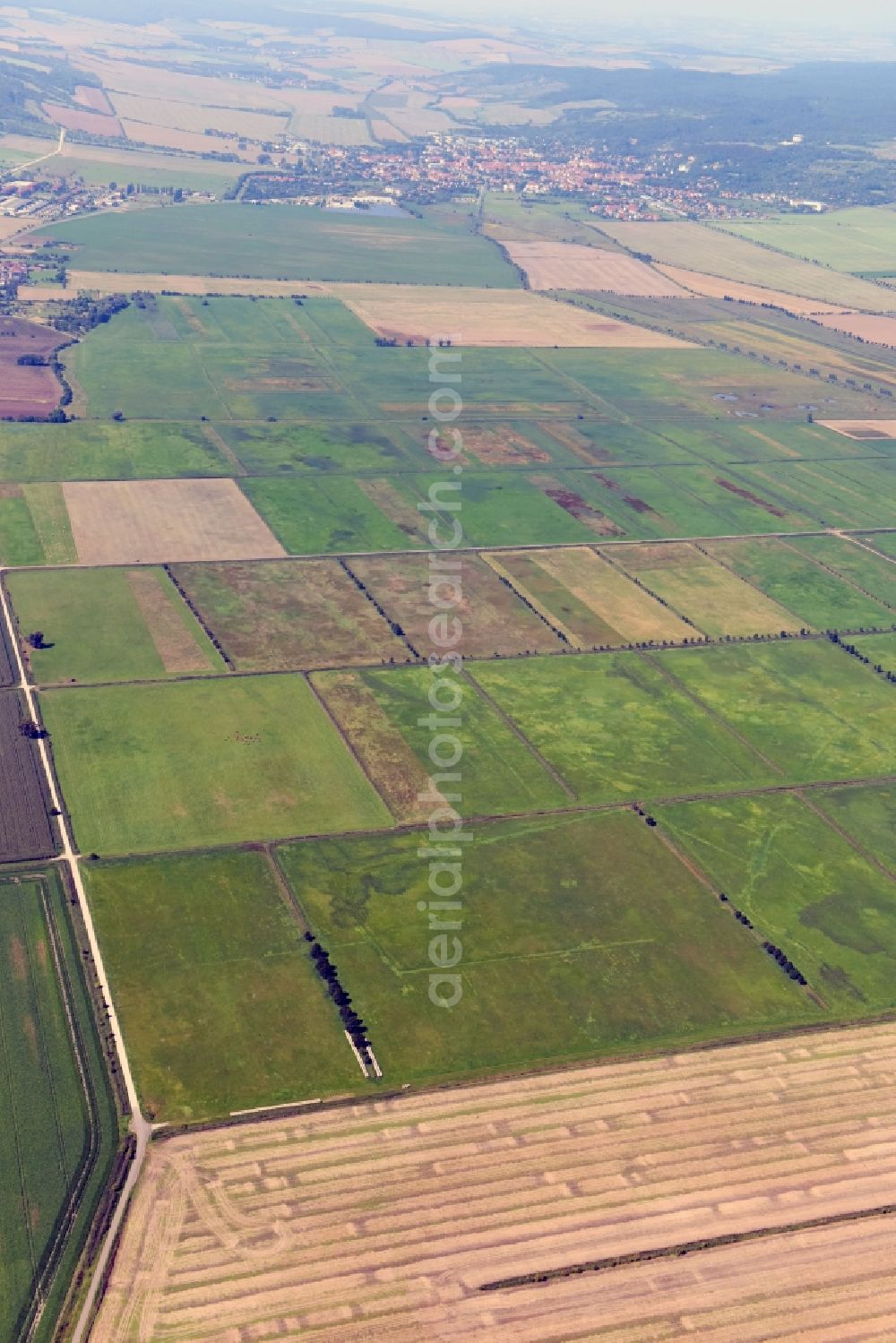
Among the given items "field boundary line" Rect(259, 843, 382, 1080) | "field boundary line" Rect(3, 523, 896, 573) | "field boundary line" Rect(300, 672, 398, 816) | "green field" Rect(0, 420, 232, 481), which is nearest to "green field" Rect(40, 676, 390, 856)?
"field boundary line" Rect(300, 672, 398, 816)

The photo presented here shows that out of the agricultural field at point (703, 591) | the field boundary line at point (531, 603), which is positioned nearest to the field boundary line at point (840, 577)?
the agricultural field at point (703, 591)

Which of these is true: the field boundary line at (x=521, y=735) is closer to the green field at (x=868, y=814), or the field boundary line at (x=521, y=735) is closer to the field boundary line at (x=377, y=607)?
the field boundary line at (x=377, y=607)

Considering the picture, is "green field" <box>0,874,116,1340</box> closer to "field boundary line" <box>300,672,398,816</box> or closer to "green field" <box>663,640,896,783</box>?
"field boundary line" <box>300,672,398,816</box>

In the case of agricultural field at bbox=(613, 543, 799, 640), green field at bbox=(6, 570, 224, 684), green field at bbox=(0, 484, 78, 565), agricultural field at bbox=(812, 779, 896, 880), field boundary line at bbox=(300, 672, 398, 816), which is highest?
green field at bbox=(0, 484, 78, 565)

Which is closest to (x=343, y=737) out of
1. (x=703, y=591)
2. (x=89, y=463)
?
(x=703, y=591)

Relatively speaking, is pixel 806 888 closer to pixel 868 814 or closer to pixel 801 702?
pixel 868 814

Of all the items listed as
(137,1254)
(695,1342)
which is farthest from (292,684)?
(695,1342)
